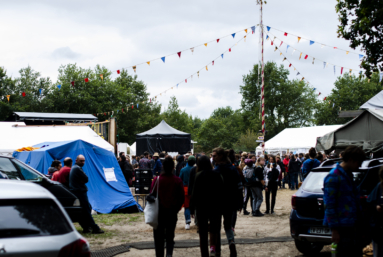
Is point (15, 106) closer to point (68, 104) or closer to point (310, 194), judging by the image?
point (68, 104)

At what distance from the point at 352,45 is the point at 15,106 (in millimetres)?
42126

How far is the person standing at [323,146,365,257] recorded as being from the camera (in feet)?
13.1

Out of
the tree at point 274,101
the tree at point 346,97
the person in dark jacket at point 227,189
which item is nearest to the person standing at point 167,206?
the person in dark jacket at point 227,189

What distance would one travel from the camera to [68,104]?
49.4 meters

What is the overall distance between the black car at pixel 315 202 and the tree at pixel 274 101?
171 ft

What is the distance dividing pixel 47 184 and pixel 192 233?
356 centimetres

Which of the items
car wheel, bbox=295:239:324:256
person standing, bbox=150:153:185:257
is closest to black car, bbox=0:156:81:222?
person standing, bbox=150:153:185:257

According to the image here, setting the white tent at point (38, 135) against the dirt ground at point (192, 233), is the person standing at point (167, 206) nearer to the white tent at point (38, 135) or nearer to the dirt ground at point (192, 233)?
the dirt ground at point (192, 233)

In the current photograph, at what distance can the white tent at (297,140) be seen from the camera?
103 ft

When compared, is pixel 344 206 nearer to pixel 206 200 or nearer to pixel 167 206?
pixel 206 200

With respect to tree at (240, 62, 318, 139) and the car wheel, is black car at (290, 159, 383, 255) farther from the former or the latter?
tree at (240, 62, 318, 139)

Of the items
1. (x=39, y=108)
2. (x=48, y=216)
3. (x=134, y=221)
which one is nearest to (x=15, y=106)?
(x=39, y=108)

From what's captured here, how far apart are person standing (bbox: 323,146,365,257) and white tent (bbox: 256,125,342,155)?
27533mm

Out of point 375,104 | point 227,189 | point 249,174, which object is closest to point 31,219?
point 227,189
